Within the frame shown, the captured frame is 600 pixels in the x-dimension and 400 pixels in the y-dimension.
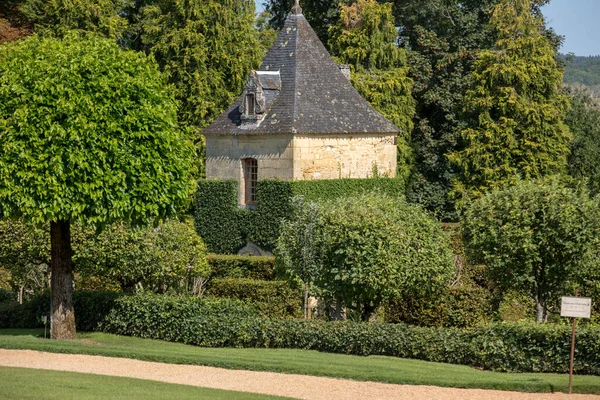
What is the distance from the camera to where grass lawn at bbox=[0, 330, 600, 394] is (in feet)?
71.9

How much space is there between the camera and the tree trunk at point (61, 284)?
28156 millimetres

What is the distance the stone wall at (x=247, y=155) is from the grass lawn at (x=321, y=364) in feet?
42.9

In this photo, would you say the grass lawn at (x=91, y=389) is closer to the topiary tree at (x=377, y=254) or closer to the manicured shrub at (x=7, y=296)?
the topiary tree at (x=377, y=254)

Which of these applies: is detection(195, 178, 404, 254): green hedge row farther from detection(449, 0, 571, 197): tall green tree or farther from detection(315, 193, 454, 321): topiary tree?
detection(315, 193, 454, 321): topiary tree

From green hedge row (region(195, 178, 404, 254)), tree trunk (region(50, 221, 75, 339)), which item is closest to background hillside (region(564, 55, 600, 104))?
green hedge row (region(195, 178, 404, 254))

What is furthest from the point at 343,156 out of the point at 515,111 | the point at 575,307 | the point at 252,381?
the point at 575,307

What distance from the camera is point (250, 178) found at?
41.8 meters

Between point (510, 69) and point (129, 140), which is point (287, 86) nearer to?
point (510, 69)

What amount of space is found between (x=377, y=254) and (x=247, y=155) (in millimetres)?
13361

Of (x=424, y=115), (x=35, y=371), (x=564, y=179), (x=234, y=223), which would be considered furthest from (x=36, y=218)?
(x=424, y=115)

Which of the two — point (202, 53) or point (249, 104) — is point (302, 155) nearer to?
point (249, 104)

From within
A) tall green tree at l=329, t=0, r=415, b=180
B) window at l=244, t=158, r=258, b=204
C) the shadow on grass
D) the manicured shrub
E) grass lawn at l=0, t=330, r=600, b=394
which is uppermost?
tall green tree at l=329, t=0, r=415, b=180

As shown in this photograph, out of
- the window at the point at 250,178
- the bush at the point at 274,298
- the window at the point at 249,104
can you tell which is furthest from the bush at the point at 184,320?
the window at the point at 249,104

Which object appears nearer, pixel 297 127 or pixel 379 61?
pixel 297 127
